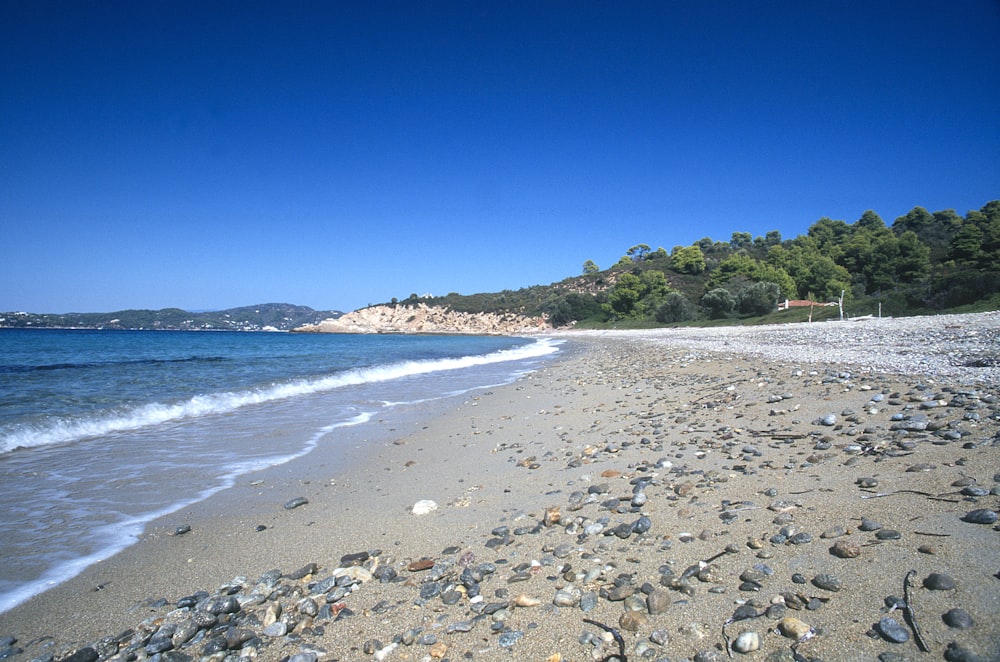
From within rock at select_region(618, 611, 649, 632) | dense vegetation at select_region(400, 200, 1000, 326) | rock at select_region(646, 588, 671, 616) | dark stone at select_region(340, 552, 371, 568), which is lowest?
dark stone at select_region(340, 552, 371, 568)

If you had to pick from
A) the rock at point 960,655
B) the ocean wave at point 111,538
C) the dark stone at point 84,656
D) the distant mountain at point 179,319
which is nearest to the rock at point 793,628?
the rock at point 960,655

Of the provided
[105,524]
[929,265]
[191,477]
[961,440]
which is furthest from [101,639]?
[929,265]

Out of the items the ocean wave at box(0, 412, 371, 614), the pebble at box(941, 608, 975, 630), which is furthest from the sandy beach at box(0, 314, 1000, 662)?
the ocean wave at box(0, 412, 371, 614)

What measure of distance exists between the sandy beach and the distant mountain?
12601 cm

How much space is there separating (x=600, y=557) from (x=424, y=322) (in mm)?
108502

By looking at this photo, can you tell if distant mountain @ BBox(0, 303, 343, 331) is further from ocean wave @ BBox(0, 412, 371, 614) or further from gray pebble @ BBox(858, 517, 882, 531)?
gray pebble @ BBox(858, 517, 882, 531)

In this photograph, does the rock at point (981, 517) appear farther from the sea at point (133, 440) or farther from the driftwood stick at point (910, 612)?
the sea at point (133, 440)

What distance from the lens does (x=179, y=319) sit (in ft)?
382

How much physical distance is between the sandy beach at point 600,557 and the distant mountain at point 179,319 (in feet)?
413

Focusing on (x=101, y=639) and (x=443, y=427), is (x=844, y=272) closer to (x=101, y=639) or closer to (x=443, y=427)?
(x=443, y=427)

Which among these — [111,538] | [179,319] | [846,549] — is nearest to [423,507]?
[111,538]

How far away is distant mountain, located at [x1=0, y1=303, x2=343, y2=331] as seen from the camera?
9500 cm

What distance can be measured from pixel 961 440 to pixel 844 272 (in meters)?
69.2

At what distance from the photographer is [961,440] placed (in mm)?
4117
